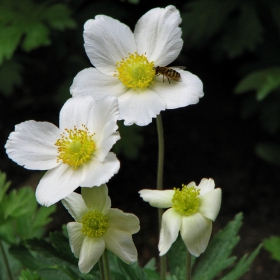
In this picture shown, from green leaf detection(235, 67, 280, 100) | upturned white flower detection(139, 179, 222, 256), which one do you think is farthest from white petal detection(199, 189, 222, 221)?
green leaf detection(235, 67, 280, 100)

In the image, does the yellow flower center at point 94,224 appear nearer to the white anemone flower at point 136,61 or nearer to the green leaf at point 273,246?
the white anemone flower at point 136,61

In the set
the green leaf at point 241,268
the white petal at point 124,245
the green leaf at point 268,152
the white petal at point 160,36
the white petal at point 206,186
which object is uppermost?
the white petal at point 160,36

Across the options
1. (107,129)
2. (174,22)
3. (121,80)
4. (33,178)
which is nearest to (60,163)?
(107,129)

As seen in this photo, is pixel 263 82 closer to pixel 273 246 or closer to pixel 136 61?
pixel 273 246

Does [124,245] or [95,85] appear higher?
[95,85]

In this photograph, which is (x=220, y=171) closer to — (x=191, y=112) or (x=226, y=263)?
(x=191, y=112)


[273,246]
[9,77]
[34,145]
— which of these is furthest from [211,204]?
[9,77]

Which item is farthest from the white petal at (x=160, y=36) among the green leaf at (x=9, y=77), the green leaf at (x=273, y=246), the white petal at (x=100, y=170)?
the green leaf at (x=9, y=77)

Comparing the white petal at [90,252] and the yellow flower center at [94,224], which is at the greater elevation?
the yellow flower center at [94,224]
